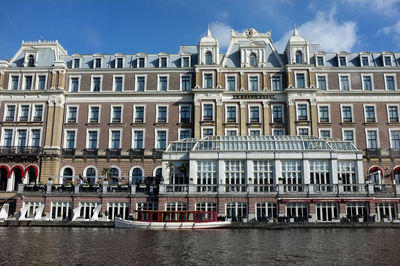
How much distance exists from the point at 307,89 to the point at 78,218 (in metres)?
35.5

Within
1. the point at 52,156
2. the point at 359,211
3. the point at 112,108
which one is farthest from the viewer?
the point at 112,108

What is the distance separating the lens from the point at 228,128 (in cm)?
5562

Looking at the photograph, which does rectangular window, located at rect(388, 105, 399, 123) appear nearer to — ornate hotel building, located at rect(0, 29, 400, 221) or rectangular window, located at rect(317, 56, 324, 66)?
ornate hotel building, located at rect(0, 29, 400, 221)

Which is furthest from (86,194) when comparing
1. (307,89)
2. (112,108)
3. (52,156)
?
(307,89)

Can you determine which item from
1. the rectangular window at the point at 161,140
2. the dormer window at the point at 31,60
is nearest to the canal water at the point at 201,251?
the rectangular window at the point at 161,140

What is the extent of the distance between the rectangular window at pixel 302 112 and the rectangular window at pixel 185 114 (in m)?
16.1

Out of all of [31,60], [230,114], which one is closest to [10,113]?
[31,60]

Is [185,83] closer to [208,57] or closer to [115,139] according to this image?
[208,57]

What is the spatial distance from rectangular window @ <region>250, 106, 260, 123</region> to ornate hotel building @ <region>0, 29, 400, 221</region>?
15 centimetres

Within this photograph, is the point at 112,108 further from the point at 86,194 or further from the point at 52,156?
the point at 86,194

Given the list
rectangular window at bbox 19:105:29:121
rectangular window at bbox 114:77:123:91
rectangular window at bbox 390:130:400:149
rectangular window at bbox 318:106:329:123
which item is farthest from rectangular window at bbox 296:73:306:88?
rectangular window at bbox 19:105:29:121

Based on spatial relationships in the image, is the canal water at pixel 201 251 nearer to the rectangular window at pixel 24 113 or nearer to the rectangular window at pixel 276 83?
the rectangular window at pixel 276 83

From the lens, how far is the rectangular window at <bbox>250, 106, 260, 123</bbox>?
55.9 meters

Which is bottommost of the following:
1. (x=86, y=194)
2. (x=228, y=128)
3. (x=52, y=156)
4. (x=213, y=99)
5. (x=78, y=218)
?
(x=78, y=218)
